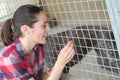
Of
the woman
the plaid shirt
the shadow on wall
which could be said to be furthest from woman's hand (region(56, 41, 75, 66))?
the plaid shirt

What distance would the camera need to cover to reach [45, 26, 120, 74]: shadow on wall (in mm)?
1469

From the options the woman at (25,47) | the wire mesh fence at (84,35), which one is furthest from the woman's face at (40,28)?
the wire mesh fence at (84,35)

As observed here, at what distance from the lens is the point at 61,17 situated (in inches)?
65.2

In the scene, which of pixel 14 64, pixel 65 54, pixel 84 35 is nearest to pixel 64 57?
pixel 65 54

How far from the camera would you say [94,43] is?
1.56 m

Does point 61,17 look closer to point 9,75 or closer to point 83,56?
point 83,56

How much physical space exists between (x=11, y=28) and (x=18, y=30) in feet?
0.48

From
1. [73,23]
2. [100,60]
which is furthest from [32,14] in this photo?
[100,60]

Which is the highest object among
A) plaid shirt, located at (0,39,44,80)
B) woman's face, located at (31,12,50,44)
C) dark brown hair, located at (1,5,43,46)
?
dark brown hair, located at (1,5,43,46)

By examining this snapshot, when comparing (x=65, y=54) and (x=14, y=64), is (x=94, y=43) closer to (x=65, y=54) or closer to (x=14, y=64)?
(x=65, y=54)

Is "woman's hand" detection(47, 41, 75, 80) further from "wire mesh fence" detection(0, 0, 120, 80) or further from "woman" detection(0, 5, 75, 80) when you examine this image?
"wire mesh fence" detection(0, 0, 120, 80)

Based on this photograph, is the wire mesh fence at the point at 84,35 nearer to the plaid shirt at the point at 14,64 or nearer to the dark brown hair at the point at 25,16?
the dark brown hair at the point at 25,16

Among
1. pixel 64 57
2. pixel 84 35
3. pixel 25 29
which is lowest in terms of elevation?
pixel 64 57

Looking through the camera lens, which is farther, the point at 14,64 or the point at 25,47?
the point at 25,47
